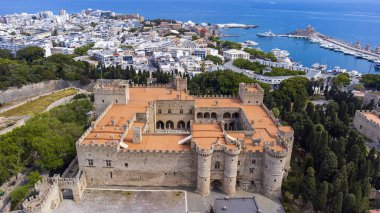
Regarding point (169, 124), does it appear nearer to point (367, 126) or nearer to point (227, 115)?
point (227, 115)

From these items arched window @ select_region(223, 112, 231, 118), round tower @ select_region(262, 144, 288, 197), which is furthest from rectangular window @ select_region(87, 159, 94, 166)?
arched window @ select_region(223, 112, 231, 118)

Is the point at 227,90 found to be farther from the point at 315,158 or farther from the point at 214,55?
the point at 214,55

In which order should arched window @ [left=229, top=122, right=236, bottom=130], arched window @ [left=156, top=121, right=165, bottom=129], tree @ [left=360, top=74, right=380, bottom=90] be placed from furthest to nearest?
tree @ [left=360, top=74, right=380, bottom=90], arched window @ [left=156, top=121, right=165, bottom=129], arched window @ [left=229, top=122, right=236, bottom=130]

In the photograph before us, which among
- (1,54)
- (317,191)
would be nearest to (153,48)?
(1,54)

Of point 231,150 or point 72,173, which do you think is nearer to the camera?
point 231,150

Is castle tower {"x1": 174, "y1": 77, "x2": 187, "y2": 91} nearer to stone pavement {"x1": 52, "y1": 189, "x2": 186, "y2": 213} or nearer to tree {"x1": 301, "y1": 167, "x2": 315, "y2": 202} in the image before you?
stone pavement {"x1": 52, "y1": 189, "x2": 186, "y2": 213}

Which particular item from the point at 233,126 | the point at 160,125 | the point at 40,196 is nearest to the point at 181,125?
the point at 160,125

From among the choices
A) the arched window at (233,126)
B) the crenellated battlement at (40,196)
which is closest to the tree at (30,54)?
the arched window at (233,126)
